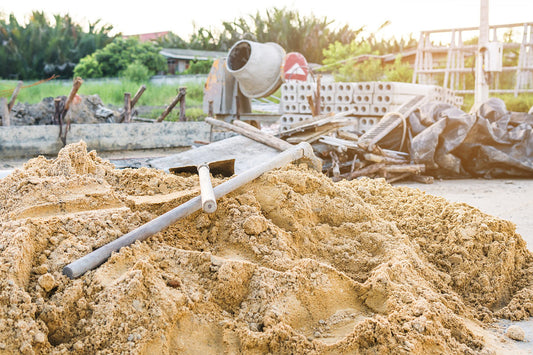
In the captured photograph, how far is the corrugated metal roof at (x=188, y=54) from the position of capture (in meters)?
25.9

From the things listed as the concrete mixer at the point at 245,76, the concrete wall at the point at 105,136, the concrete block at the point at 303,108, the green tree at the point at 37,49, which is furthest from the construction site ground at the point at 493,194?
the green tree at the point at 37,49

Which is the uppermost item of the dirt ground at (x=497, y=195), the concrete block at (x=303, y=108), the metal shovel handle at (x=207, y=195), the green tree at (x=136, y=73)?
the green tree at (x=136, y=73)

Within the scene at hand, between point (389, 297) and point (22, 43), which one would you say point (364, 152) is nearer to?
point (389, 297)

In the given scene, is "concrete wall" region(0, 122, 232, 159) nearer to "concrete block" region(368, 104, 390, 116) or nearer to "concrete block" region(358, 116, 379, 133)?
"concrete block" region(358, 116, 379, 133)

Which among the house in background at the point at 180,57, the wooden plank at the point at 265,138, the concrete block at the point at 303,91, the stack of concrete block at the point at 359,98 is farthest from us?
the house in background at the point at 180,57

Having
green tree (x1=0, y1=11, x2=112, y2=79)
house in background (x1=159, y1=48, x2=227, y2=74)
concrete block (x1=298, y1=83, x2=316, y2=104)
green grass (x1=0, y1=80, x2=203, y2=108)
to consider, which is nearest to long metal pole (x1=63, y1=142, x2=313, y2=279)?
concrete block (x1=298, y1=83, x2=316, y2=104)

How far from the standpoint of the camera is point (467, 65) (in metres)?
15.9

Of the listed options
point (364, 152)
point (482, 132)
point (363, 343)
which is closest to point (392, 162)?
point (364, 152)

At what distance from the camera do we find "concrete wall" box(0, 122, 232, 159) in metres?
7.72

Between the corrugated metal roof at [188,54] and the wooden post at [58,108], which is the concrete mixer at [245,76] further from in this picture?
the corrugated metal roof at [188,54]

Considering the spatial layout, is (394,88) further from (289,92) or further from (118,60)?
(118,60)

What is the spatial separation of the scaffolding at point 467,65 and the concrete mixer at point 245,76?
5050 millimetres

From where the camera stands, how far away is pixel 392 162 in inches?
273

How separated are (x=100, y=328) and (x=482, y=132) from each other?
21.1 feet
